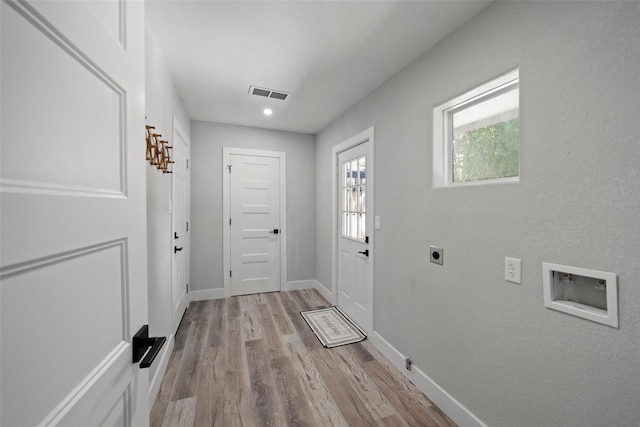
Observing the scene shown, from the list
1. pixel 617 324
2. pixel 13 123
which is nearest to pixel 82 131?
pixel 13 123

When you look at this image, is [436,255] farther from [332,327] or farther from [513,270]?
[332,327]

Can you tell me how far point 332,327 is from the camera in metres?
2.87

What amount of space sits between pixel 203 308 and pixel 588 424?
11.3 feet

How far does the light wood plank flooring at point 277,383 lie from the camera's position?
5.48 ft

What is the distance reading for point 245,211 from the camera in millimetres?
3830

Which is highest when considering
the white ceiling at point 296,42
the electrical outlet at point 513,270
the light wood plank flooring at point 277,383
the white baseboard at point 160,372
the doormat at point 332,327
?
the white ceiling at point 296,42

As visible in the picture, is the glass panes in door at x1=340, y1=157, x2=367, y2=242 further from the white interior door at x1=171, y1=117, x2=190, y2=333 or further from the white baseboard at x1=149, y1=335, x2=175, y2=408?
the white baseboard at x1=149, y1=335, x2=175, y2=408

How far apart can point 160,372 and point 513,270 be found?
238 centimetres

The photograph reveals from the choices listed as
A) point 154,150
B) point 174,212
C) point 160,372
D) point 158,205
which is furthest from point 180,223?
point 160,372

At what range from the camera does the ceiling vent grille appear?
2.58m

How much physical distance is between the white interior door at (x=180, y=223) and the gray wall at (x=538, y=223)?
85.1 inches

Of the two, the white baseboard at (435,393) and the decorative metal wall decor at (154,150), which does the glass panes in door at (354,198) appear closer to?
the white baseboard at (435,393)

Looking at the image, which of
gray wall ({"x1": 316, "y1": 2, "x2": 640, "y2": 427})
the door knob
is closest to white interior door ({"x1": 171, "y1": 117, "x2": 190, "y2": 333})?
the door knob

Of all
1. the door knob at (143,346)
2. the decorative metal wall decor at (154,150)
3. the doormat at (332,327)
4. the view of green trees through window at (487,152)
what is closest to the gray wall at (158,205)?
the decorative metal wall decor at (154,150)
